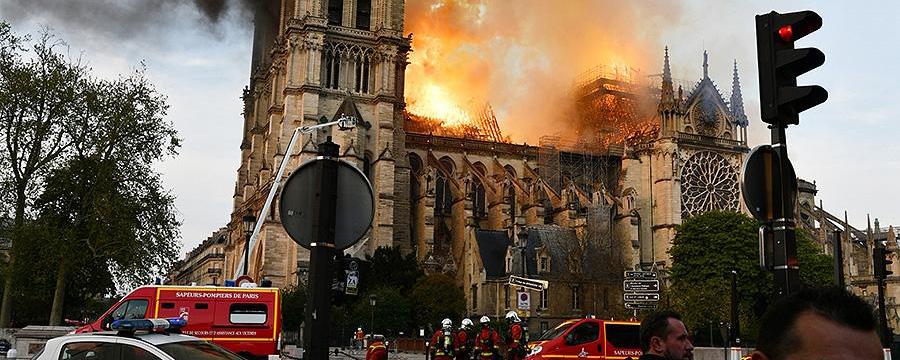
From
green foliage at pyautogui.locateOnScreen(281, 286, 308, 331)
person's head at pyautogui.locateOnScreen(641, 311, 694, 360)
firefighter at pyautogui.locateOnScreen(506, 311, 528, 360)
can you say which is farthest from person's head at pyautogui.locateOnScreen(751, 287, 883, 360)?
green foliage at pyautogui.locateOnScreen(281, 286, 308, 331)

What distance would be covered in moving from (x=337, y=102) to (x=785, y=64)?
2029 inches

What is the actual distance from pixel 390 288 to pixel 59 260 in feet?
68.7

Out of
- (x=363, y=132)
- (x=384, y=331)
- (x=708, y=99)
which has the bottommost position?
(x=384, y=331)

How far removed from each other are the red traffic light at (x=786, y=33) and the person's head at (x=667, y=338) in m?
2.30

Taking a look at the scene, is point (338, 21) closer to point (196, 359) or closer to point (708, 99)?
point (708, 99)

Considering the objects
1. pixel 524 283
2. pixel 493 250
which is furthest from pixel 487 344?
pixel 493 250

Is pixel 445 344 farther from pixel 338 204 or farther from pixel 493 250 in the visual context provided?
pixel 493 250

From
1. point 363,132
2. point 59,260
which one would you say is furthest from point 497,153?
point 59,260

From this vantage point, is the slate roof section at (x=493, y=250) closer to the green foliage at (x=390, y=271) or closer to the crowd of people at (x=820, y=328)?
the green foliage at (x=390, y=271)

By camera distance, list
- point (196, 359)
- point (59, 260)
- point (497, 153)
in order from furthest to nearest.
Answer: point (497, 153)
point (59, 260)
point (196, 359)

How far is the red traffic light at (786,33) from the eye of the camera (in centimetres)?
632

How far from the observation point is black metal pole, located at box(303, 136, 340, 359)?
5125 millimetres

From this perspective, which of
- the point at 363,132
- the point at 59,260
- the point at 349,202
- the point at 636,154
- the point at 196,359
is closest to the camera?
the point at 349,202

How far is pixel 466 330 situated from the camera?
20.3m
